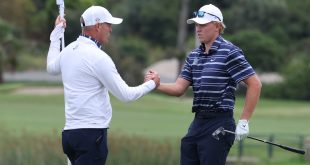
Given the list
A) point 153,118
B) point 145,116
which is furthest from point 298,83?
point 153,118

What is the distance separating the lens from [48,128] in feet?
76.1

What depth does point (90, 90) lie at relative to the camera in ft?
22.4

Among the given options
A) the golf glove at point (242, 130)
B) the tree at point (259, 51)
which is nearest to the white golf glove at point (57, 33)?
A: the golf glove at point (242, 130)

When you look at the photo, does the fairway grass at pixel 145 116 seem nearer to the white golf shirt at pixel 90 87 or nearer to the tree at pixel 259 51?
the tree at pixel 259 51

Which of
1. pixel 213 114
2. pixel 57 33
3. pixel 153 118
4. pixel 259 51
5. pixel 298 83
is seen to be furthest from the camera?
pixel 259 51

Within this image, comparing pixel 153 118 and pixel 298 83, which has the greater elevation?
Answer: pixel 298 83

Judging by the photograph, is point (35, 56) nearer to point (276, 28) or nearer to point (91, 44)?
point (276, 28)

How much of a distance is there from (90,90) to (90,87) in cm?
2

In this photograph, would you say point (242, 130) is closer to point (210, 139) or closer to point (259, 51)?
point (210, 139)

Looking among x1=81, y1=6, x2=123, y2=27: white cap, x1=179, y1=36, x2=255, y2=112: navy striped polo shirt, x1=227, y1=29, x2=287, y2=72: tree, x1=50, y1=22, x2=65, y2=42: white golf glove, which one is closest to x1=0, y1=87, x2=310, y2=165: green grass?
x1=227, y1=29, x2=287, y2=72: tree

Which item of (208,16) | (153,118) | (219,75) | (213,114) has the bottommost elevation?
(153,118)

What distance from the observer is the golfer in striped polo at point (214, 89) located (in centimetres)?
720

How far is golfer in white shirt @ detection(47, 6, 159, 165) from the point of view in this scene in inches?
268

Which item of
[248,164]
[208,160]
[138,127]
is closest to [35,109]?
[138,127]
